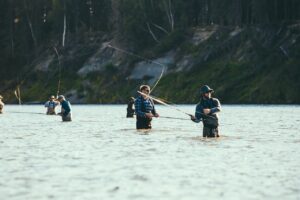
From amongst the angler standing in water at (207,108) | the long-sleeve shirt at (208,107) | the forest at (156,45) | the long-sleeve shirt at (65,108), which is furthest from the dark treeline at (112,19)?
the long-sleeve shirt at (208,107)

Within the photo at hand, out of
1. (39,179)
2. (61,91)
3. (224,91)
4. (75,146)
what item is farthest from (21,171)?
(61,91)

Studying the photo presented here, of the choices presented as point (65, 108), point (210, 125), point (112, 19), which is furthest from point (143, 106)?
point (112, 19)

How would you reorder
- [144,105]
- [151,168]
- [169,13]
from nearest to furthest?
[151,168]
[144,105]
[169,13]

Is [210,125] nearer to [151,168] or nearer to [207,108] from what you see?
[207,108]

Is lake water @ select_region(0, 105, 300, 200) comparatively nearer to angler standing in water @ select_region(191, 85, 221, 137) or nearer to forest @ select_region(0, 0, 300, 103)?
angler standing in water @ select_region(191, 85, 221, 137)

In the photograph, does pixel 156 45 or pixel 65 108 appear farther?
pixel 156 45

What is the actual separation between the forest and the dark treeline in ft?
0.46

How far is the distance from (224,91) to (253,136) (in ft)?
166

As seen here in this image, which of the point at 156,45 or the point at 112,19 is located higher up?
the point at 112,19

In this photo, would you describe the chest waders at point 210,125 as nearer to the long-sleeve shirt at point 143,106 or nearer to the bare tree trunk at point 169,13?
the long-sleeve shirt at point 143,106

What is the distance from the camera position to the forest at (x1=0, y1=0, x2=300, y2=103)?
7625cm

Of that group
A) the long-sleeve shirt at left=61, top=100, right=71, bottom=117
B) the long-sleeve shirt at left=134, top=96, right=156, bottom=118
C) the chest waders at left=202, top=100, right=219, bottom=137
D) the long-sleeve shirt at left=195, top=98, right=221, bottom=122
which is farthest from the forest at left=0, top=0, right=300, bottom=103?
the long-sleeve shirt at left=195, top=98, right=221, bottom=122

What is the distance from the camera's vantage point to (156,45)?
9225 cm

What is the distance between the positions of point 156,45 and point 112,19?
64.8 ft
